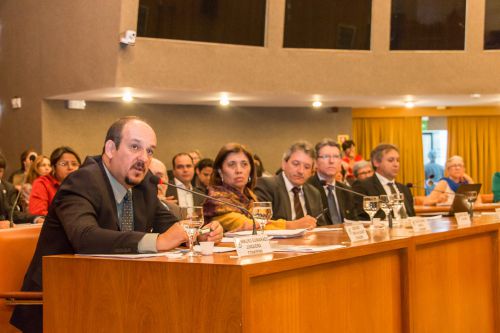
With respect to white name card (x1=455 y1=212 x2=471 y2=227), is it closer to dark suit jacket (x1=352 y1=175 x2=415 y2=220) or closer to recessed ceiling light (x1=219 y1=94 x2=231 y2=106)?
dark suit jacket (x1=352 y1=175 x2=415 y2=220)

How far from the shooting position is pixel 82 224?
2682 mm

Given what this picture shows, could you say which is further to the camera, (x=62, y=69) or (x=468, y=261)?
(x=62, y=69)

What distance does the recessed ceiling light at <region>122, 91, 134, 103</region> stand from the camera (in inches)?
414

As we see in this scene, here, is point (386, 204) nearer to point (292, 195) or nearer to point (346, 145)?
point (292, 195)

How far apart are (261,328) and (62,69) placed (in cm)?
884

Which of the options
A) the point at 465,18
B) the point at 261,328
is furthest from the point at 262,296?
the point at 465,18

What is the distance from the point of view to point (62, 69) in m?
10.6

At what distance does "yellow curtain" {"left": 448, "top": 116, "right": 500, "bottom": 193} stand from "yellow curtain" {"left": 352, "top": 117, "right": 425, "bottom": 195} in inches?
27.8

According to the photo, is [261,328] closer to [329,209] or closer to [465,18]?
[329,209]

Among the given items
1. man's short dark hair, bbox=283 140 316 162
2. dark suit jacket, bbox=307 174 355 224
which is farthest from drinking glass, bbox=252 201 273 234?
dark suit jacket, bbox=307 174 355 224

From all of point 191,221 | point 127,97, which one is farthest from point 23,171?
point 191,221

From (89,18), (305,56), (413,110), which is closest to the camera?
(89,18)

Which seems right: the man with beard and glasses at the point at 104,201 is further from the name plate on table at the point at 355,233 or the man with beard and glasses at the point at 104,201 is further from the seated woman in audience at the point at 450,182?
the seated woman in audience at the point at 450,182

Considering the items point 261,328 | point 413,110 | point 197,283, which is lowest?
point 261,328
